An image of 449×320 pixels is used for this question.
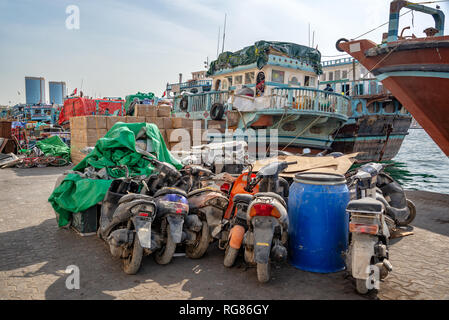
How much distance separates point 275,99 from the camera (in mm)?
12047

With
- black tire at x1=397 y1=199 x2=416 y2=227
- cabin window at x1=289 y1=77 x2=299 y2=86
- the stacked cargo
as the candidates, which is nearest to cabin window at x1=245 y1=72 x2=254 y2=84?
cabin window at x1=289 y1=77 x2=299 y2=86

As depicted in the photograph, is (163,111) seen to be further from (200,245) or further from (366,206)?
(366,206)

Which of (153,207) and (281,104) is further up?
(281,104)

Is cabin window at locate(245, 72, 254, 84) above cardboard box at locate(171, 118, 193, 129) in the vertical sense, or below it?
above

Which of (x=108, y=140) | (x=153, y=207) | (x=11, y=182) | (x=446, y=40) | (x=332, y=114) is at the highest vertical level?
(x=446, y=40)

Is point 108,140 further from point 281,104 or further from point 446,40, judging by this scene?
point 281,104

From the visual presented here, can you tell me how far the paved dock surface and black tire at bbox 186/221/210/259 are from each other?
0.08 m

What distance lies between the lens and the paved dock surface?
9.42 ft

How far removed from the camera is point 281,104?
12070 millimetres

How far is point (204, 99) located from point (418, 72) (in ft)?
29.8

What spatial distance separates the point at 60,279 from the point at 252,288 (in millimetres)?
1823

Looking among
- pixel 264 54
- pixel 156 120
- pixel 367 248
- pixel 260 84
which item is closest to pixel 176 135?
pixel 156 120

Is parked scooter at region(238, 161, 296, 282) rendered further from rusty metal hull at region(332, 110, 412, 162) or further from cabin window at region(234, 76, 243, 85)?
rusty metal hull at region(332, 110, 412, 162)
